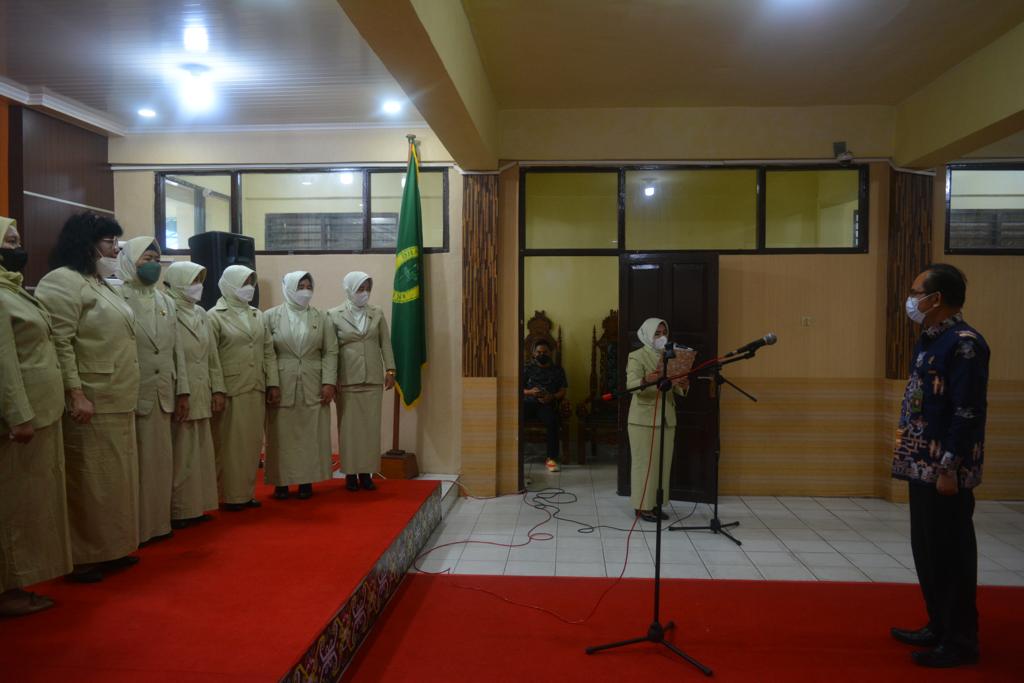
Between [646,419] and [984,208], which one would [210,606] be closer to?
[646,419]

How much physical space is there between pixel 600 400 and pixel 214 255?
3844mm

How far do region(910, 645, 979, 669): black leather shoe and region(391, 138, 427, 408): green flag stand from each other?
12.0ft

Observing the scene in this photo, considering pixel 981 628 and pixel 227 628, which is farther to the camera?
pixel 981 628

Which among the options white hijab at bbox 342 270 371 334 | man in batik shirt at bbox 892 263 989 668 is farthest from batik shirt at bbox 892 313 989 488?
white hijab at bbox 342 270 371 334

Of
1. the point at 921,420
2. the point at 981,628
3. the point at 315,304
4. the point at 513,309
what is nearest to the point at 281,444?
the point at 315,304

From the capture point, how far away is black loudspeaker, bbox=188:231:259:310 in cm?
492

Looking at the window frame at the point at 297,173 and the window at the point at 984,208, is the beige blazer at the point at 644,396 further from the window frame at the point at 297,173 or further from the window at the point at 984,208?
the window at the point at 984,208

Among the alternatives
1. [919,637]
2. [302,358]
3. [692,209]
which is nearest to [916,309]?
[919,637]

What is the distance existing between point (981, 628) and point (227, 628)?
10.5 feet

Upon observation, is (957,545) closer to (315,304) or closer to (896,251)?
(896,251)

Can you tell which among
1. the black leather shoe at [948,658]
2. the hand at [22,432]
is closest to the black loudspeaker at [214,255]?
the hand at [22,432]

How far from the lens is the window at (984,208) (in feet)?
17.4

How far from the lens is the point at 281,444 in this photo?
4.08m

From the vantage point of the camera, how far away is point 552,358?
696cm
